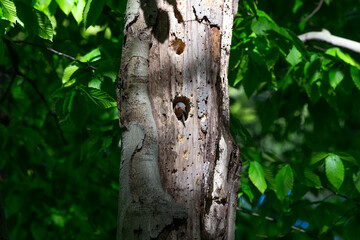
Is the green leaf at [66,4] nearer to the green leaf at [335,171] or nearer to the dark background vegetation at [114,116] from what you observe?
the dark background vegetation at [114,116]

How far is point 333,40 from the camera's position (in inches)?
126

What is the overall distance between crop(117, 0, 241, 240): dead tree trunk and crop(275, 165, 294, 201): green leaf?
1020 mm

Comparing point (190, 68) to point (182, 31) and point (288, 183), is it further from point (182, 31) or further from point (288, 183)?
point (288, 183)

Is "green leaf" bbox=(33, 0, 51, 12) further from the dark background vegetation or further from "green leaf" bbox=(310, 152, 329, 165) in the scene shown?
"green leaf" bbox=(310, 152, 329, 165)

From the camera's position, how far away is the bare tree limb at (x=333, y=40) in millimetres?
3039

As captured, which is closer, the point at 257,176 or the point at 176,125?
the point at 176,125

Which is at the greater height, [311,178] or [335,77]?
[335,77]

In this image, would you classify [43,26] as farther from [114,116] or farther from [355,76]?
[355,76]

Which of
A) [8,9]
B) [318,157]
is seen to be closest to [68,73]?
[8,9]

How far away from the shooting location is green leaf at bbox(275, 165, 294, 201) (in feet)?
8.52

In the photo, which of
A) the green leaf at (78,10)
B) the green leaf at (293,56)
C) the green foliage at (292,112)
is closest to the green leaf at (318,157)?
the green foliage at (292,112)

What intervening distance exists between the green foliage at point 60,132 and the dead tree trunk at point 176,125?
26.8 inches

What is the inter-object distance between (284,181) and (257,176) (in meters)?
0.18

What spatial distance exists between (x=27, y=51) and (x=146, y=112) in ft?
10.4
